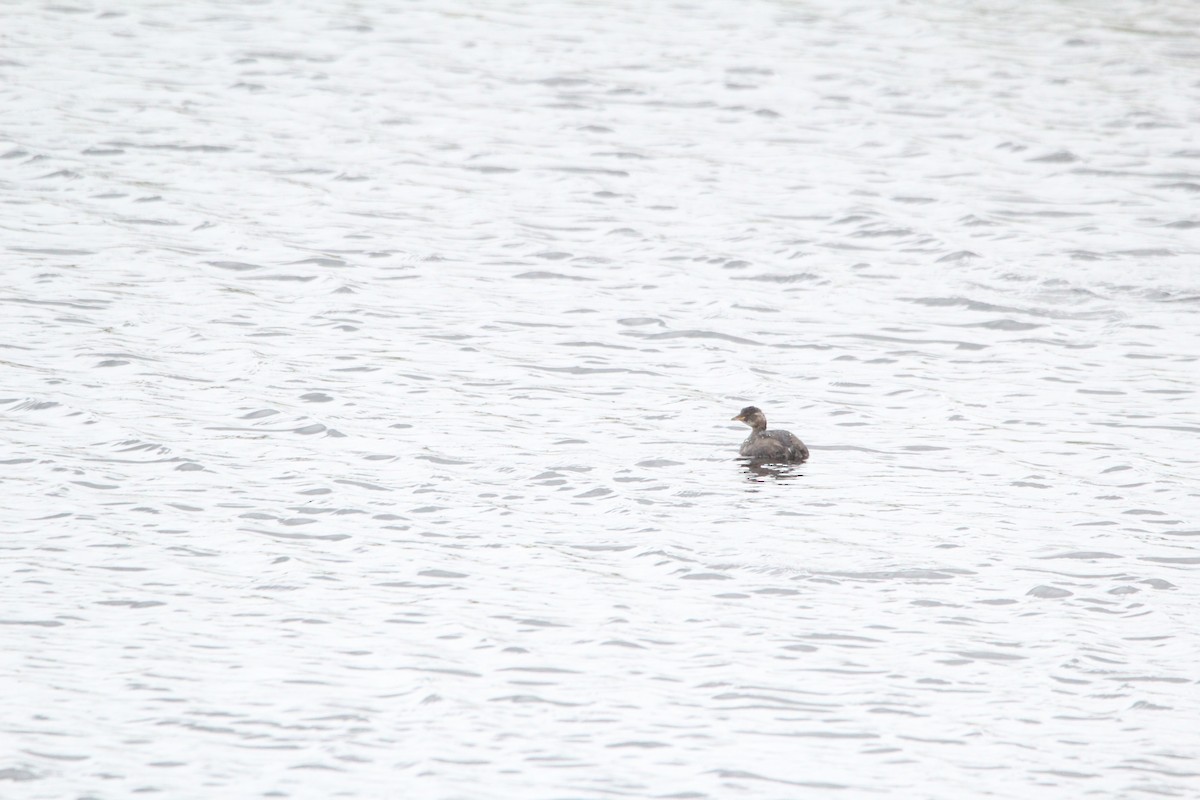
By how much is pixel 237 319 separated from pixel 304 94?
8.90 m

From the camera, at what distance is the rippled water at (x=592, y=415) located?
32.9 ft

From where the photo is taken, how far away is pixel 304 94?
24953 millimetres

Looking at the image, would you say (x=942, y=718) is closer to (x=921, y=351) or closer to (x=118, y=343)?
(x=921, y=351)

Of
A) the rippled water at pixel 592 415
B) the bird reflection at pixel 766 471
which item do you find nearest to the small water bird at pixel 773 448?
the bird reflection at pixel 766 471

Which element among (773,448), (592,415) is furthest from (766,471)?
(592,415)

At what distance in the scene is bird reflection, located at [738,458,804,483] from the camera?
1370 centimetres

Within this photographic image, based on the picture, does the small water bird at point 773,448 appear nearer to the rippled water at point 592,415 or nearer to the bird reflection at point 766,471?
the bird reflection at point 766,471

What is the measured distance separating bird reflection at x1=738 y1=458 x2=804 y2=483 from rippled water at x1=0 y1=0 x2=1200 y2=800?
0.05m

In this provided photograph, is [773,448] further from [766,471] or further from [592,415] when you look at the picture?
[592,415]

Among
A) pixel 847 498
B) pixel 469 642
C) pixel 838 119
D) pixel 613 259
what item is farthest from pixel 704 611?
pixel 838 119

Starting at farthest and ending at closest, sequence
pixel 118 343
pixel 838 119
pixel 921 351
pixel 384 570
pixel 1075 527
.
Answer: pixel 838 119 < pixel 921 351 < pixel 118 343 < pixel 1075 527 < pixel 384 570

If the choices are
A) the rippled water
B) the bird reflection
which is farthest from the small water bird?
the rippled water

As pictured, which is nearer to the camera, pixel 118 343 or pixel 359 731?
pixel 359 731

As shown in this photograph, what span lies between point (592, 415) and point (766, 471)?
6.04 feet
